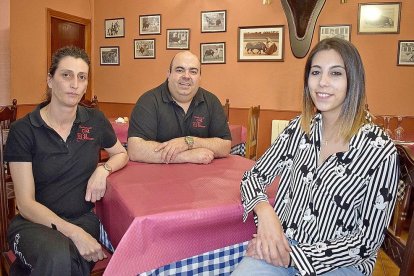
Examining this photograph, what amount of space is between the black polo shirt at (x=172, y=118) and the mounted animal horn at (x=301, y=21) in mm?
3280

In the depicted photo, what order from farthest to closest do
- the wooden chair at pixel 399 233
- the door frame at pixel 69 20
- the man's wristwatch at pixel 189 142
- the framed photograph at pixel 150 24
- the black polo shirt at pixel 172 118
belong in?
the framed photograph at pixel 150 24
the door frame at pixel 69 20
the black polo shirt at pixel 172 118
the man's wristwatch at pixel 189 142
the wooden chair at pixel 399 233

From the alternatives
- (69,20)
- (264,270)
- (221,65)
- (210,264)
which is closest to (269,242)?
(264,270)

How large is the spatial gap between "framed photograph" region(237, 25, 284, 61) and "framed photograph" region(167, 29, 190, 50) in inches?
34.8

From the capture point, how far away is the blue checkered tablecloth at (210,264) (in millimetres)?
1258

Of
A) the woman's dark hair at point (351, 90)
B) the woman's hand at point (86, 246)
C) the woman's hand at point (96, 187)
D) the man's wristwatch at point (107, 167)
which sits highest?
the woman's dark hair at point (351, 90)

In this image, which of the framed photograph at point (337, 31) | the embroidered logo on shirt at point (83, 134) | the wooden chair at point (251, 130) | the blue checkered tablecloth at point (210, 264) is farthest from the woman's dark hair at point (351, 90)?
the framed photograph at point (337, 31)

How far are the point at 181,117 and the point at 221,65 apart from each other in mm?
3617

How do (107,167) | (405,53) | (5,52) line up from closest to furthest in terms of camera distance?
(107,167) < (405,53) < (5,52)

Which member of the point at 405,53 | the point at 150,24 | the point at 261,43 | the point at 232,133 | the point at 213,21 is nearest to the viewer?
the point at 232,133

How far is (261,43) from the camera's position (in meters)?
5.57

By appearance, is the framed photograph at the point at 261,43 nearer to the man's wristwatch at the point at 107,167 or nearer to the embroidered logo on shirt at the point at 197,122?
the embroidered logo on shirt at the point at 197,122

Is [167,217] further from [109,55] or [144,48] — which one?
[109,55]

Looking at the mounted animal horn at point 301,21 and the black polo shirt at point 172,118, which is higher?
the mounted animal horn at point 301,21

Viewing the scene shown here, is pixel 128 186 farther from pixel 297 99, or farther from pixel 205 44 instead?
pixel 205 44
